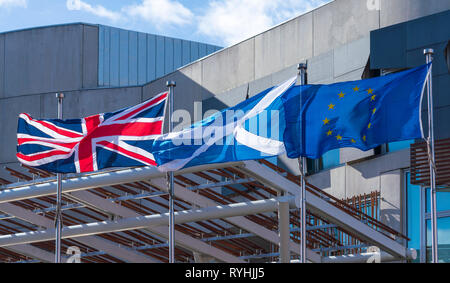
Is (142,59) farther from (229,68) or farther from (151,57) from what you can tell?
(229,68)

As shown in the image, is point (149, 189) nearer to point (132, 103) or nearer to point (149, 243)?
point (149, 243)

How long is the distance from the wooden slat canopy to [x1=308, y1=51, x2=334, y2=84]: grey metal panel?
175 inches

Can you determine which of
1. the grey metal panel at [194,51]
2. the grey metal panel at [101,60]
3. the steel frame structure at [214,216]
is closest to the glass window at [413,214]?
the steel frame structure at [214,216]

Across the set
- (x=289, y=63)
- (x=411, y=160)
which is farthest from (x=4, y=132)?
(x=411, y=160)

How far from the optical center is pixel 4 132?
3794 cm

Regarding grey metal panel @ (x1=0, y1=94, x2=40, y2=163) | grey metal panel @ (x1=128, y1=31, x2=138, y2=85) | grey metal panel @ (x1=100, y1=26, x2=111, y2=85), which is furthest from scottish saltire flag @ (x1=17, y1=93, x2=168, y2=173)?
grey metal panel @ (x1=128, y1=31, x2=138, y2=85)

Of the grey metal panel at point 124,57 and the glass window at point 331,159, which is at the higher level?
the grey metal panel at point 124,57

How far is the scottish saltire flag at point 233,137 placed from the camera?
1617 centimetres

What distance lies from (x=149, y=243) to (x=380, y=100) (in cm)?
1456

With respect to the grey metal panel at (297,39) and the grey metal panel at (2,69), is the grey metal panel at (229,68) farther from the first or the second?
the grey metal panel at (2,69)

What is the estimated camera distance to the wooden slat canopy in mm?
22573

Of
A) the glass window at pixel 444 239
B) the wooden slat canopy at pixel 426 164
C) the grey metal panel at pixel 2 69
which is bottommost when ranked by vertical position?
the glass window at pixel 444 239

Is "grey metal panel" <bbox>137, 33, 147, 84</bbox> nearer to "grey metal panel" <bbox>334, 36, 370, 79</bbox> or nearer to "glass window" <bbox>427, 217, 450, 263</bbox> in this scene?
"grey metal panel" <bbox>334, 36, 370, 79</bbox>

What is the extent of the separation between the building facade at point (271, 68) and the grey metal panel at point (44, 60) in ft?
0.13
